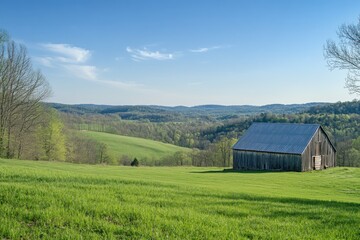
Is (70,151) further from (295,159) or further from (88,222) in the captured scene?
(88,222)

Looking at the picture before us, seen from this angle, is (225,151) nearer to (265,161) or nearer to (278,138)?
(278,138)

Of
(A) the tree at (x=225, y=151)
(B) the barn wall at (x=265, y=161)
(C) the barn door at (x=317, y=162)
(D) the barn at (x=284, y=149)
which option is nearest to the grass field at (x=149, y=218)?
(B) the barn wall at (x=265, y=161)

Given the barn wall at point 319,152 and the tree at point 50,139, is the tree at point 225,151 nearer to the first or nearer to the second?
the barn wall at point 319,152

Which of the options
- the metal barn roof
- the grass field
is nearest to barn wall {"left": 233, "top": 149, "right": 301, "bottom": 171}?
the metal barn roof

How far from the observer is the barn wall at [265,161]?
43844mm

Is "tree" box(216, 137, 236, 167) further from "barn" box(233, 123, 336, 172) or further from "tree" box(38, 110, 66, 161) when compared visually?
"tree" box(38, 110, 66, 161)

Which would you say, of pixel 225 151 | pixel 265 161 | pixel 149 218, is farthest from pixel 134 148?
pixel 149 218

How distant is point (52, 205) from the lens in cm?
713

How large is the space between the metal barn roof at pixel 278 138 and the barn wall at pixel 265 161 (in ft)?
2.26

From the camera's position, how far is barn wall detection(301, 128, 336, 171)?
145 ft

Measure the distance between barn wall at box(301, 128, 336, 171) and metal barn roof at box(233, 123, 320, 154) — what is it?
1.09 metres

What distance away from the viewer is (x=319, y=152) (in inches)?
1865

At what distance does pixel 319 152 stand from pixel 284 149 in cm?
652

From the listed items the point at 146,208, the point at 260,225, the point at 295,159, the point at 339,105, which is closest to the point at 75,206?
the point at 146,208
